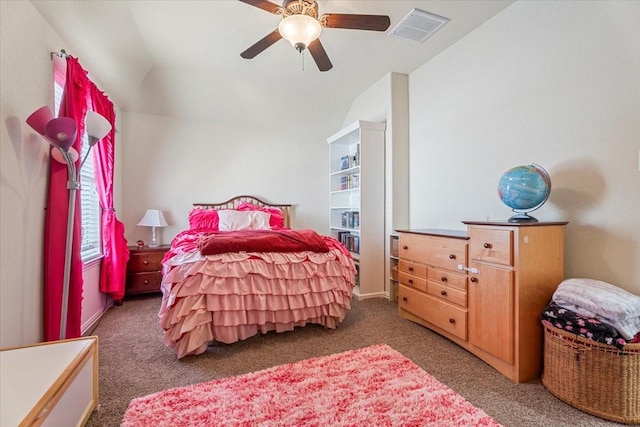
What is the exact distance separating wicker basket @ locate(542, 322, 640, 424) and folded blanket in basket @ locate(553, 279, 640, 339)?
0.38ft

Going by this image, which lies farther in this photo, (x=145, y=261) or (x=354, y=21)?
(x=145, y=261)

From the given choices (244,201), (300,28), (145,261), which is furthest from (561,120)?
(145,261)

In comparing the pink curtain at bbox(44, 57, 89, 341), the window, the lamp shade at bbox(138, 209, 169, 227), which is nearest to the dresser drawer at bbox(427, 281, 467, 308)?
the pink curtain at bbox(44, 57, 89, 341)

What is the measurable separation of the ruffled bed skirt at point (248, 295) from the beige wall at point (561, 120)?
1.49 meters

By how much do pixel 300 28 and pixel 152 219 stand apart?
3089mm

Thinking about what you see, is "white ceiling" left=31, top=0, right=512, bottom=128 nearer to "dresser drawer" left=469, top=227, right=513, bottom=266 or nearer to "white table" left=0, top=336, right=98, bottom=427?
"dresser drawer" left=469, top=227, right=513, bottom=266

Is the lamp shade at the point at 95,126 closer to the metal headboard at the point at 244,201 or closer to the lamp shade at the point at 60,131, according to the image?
the lamp shade at the point at 60,131

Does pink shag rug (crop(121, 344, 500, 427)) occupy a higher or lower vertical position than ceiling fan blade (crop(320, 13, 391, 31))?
lower

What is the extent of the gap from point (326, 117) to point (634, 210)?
3782 mm

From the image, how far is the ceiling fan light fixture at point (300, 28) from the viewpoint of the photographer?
184cm

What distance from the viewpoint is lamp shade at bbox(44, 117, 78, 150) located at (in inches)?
66.6

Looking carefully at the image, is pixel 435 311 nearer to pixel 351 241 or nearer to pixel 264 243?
pixel 264 243

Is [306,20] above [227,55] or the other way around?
the other way around

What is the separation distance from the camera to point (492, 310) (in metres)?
1.99
